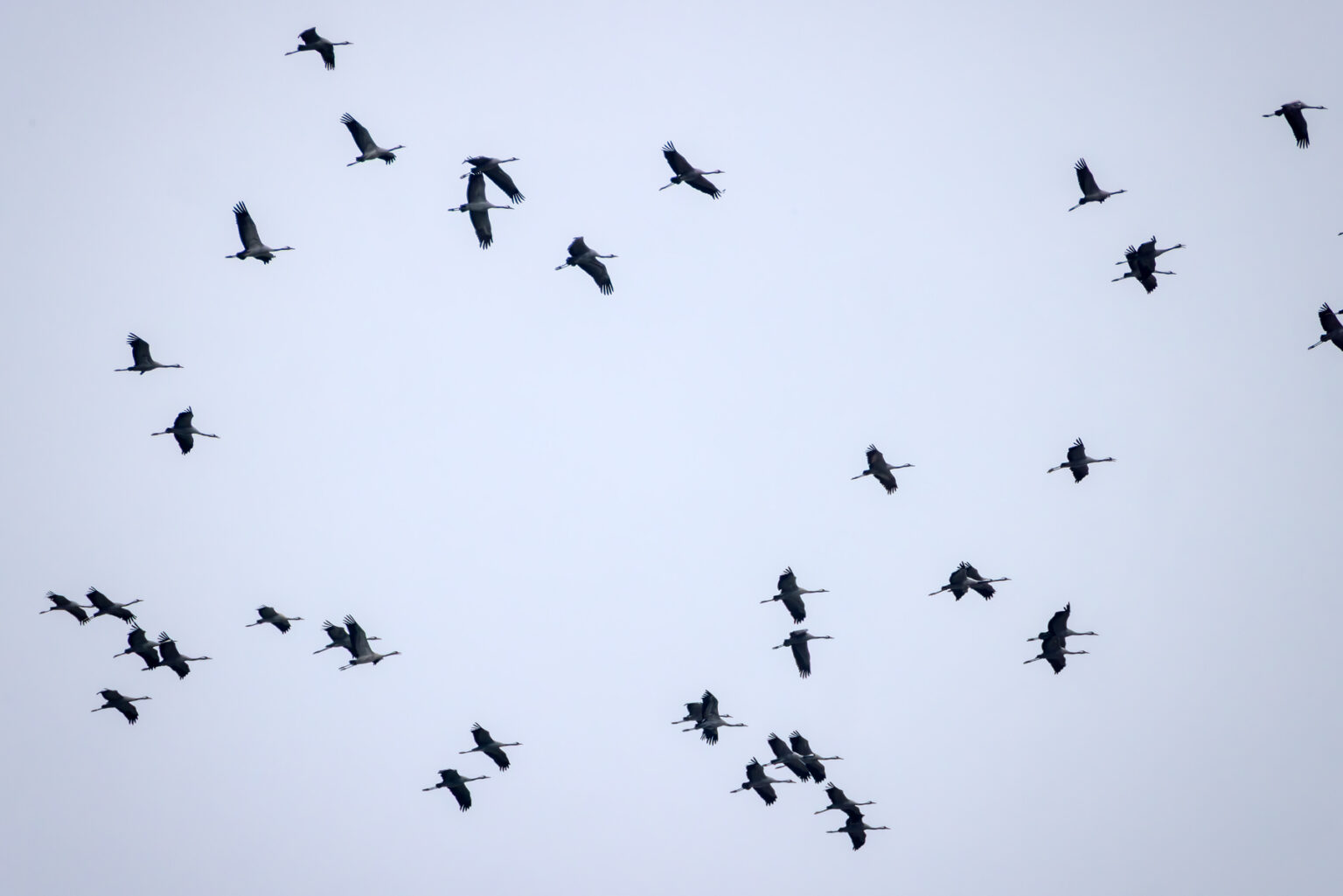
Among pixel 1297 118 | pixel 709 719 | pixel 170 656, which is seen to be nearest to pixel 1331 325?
pixel 1297 118

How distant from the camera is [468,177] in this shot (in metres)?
41.1

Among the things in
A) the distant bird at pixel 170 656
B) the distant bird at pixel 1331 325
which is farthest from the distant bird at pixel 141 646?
the distant bird at pixel 1331 325

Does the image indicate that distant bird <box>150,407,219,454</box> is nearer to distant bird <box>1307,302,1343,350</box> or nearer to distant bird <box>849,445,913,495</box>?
distant bird <box>849,445,913,495</box>

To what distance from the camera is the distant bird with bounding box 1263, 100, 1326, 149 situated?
40188 millimetres

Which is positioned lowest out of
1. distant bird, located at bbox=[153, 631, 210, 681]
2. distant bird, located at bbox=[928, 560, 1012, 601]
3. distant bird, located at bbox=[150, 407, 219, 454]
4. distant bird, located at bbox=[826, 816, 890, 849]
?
distant bird, located at bbox=[826, 816, 890, 849]

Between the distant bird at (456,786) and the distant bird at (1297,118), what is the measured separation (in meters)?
20.8

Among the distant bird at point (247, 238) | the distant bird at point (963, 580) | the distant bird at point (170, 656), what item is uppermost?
the distant bird at point (247, 238)

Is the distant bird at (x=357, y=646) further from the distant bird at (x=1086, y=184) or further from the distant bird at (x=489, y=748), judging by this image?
the distant bird at (x=1086, y=184)

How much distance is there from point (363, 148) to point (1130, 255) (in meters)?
15.4

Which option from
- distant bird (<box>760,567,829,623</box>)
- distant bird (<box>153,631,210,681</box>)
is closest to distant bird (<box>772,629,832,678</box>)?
distant bird (<box>760,567,829,623</box>)

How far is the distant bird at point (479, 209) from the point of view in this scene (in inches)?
1625

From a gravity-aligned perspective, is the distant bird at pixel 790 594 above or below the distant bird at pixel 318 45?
below

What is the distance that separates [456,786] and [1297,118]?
21.7 m

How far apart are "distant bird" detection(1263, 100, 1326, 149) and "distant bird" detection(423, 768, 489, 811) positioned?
20.8 metres
